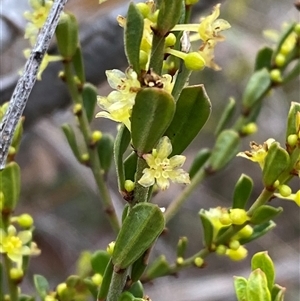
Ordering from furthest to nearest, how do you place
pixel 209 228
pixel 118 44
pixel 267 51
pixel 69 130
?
pixel 118 44, pixel 267 51, pixel 69 130, pixel 209 228

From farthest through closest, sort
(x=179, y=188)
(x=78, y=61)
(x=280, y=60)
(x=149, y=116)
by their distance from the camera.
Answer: (x=179, y=188) < (x=280, y=60) < (x=78, y=61) < (x=149, y=116)

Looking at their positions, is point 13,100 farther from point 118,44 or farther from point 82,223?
point 82,223

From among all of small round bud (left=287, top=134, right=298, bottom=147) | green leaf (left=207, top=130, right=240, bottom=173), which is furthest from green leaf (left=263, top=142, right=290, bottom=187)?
green leaf (left=207, top=130, right=240, bottom=173)

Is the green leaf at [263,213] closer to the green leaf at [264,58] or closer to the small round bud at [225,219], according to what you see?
the small round bud at [225,219]

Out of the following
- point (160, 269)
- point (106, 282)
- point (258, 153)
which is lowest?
point (160, 269)

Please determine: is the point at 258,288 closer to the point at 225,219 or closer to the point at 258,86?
the point at 225,219

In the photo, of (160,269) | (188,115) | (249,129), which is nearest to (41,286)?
(160,269)

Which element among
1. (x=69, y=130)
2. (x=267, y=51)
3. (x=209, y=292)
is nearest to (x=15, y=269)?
(x=69, y=130)
